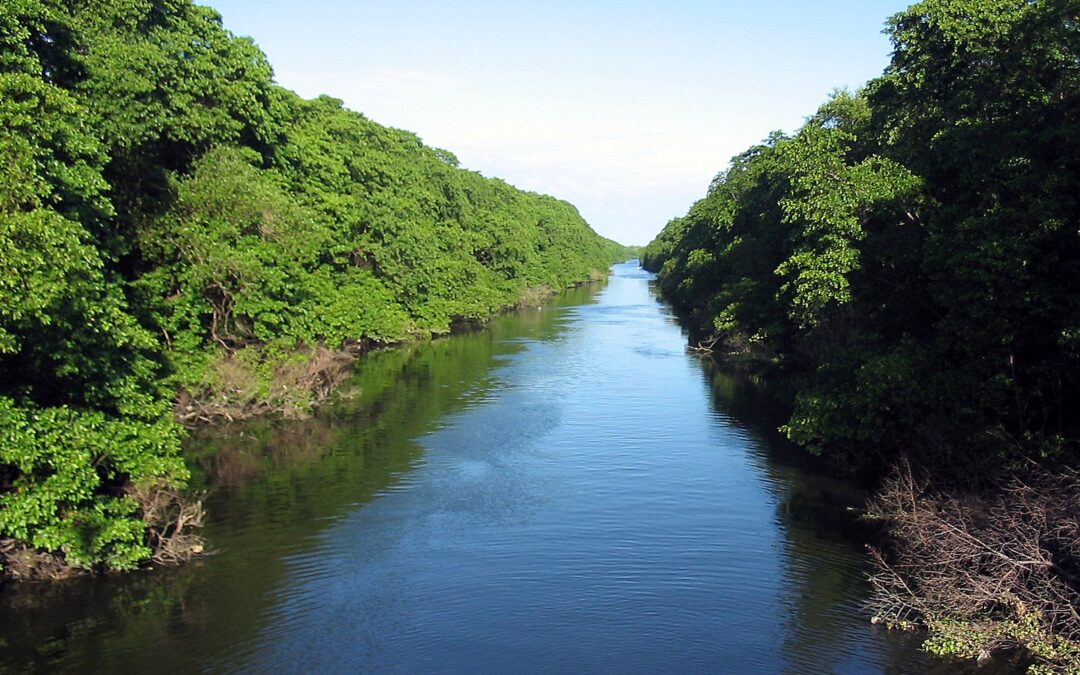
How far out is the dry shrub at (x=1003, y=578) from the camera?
1540 centimetres

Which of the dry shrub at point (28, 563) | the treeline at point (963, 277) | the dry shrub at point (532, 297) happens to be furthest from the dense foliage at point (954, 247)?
the dry shrub at point (532, 297)

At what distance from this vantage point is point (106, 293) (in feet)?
63.7

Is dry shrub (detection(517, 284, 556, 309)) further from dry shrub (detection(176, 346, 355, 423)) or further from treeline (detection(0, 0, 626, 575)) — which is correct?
dry shrub (detection(176, 346, 355, 423))

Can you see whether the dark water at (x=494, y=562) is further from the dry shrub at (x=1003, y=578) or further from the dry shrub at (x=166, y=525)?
the dry shrub at (x=1003, y=578)

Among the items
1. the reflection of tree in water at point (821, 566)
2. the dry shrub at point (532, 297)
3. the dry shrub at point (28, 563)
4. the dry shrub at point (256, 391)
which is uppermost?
the dry shrub at point (532, 297)

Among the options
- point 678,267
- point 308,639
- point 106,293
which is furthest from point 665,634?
point 678,267

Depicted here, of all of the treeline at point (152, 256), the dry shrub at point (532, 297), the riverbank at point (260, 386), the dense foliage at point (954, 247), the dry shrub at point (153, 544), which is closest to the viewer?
the treeline at point (152, 256)

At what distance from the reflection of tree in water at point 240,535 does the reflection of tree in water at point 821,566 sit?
11.9 m

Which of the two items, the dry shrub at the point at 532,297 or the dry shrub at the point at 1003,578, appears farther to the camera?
the dry shrub at the point at 532,297

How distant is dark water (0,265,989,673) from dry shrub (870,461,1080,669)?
33.2 inches

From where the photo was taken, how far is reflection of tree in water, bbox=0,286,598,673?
16547mm

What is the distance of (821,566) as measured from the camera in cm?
2094

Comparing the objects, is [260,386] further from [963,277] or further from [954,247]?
[963,277]

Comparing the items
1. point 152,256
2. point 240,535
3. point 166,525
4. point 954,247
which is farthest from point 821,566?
point 152,256
